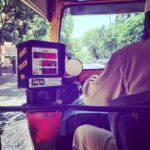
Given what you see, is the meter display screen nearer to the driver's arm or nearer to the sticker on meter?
the sticker on meter

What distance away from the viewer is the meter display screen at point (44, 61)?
6.10 ft

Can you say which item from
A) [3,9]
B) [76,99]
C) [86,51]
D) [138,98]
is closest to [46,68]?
[76,99]

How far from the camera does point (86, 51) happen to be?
3.01 meters

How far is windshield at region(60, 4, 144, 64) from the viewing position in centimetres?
294

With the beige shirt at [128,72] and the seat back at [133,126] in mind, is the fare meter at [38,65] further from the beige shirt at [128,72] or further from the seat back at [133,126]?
the seat back at [133,126]

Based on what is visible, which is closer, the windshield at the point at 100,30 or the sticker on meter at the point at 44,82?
the sticker on meter at the point at 44,82

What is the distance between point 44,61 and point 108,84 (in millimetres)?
630

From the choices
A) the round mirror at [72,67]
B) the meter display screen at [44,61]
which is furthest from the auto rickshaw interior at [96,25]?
the meter display screen at [44,61]

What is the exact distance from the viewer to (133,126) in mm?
1157

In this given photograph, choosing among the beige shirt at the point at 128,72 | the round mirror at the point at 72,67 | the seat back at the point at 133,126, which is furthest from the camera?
the round mirror at the point at 72,67

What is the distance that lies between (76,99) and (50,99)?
40 centimetres

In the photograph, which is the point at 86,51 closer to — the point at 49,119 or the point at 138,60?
the point at 49,119

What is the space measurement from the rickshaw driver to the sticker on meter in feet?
1.09

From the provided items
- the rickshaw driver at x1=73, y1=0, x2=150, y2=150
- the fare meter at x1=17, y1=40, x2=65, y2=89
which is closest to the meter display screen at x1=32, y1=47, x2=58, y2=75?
the fare meter at x1=17, y1=40, x2=65, y2=89
